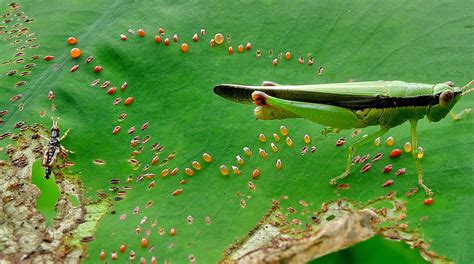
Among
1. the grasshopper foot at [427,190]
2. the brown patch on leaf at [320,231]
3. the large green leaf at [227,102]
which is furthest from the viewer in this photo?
the large green leaf at [227,102]

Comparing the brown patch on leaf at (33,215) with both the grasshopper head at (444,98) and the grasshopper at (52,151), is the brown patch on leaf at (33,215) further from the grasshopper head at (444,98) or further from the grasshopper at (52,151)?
the grasshopper head at (444,98)

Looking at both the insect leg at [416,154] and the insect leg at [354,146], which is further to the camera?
the insect leg at [354,146]

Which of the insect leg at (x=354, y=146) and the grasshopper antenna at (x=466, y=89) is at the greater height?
the grasshopper antenna at (x=466, y=89)

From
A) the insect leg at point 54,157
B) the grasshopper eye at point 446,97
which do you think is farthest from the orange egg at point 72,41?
the grasshopper eye at point 446,97

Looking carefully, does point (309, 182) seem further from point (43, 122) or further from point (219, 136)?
point (43, 122)

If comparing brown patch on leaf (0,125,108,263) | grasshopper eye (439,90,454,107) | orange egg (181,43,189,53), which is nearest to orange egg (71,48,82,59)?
brown patch on leaf (0,125,108,263)

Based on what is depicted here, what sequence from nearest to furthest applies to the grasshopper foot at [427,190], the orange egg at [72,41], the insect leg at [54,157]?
the grasshopper foot at [427,190], the insect leg at [54,157], the orange egg at [72,41]

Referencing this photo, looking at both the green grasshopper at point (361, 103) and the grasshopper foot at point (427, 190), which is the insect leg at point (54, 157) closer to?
the green grasshopper at point (361, 103)

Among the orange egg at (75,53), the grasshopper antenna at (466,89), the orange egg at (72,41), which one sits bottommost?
the orange egg at (75,53)
